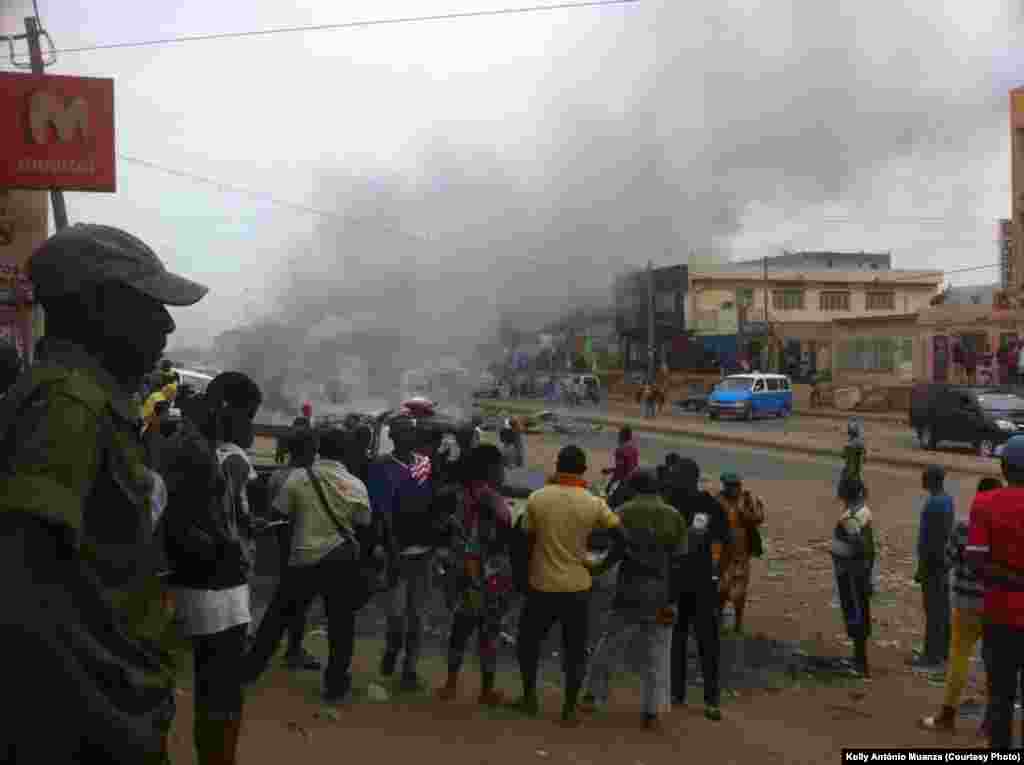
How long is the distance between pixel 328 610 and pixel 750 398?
99.8 ft

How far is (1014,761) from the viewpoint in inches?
179

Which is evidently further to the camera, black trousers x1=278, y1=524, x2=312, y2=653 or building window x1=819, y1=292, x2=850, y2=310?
building window x1=819, y1=292, x2=850, y2=310

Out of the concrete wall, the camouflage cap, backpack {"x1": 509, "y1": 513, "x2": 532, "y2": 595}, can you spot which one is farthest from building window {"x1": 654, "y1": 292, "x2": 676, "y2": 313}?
the camouflage cap

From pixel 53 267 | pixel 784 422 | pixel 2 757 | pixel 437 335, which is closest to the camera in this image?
pixel 2 757

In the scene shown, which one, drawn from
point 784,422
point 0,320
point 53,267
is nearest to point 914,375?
point 784,422

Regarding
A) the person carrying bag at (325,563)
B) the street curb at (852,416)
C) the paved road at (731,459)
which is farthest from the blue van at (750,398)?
the person carrying bag at (325,563)

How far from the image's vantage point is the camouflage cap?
1.75 meters

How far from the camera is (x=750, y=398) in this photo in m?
34.3

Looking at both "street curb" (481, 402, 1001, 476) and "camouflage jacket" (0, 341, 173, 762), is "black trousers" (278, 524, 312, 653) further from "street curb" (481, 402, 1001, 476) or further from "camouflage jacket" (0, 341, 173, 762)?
"street curb" (481, 402, 1001, 476)

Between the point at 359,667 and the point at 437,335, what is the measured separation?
1828 centimetres

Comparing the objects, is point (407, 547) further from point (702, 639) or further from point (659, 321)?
point (659, 321)

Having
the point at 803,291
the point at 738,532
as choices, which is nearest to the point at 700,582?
the point at 738,532

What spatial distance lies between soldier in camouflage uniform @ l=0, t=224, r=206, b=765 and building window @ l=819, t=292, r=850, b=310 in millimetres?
57020

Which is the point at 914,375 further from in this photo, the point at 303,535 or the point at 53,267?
the point at 53,267
